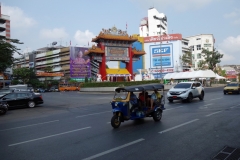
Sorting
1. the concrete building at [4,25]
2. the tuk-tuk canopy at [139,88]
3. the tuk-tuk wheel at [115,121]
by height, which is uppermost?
the concrete building at [4,25]

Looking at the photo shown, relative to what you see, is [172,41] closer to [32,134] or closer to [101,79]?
[101,79]

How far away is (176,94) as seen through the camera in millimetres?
18969

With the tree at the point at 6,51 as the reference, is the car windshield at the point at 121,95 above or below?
below

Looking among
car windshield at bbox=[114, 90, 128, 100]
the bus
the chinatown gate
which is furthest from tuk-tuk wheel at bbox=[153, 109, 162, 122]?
the bus

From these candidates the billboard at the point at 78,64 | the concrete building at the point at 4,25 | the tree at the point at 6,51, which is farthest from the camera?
the billboard at the point at 78,64

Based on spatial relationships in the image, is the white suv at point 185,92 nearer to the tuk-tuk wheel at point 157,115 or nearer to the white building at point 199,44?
the tuk-tuk wheel at point 157,115

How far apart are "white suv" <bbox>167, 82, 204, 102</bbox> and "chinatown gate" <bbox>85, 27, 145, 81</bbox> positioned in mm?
29791

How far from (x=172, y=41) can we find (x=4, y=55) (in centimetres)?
7663

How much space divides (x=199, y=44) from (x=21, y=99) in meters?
99.5

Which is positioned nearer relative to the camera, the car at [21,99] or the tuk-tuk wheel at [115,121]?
the tuk-tuk wheel at [115,121]

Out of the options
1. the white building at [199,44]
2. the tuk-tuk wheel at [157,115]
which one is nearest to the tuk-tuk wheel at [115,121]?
the tuk-tuk wheel at [157,115]

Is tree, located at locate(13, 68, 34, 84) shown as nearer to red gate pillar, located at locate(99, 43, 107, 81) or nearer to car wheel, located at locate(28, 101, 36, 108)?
red gate pillar, located at locate(99, 43, 107, 81)

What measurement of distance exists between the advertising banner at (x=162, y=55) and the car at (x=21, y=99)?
231ft

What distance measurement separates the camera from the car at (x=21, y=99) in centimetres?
2006
